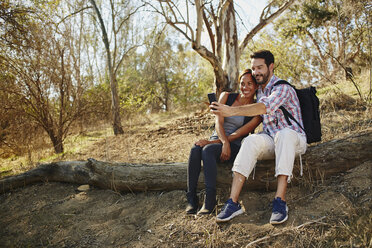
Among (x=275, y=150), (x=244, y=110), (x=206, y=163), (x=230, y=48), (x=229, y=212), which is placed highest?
(x=230, y=48)

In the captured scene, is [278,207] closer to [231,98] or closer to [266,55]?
[231,98]

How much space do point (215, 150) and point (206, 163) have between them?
190mm

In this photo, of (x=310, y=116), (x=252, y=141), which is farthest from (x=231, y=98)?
(x=310, y=116)

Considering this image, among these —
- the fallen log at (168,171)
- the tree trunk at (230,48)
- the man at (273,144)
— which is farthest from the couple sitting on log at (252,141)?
the tree trunk at (230,48)

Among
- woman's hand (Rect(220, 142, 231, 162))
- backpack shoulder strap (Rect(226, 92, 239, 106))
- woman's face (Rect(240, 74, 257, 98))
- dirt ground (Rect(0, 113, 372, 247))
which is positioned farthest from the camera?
backpack shoulder strap (Rect(226, 92, 239, 106))

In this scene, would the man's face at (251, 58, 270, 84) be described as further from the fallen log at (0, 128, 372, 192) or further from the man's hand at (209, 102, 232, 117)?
the fallen log at (0, 128, 372, 192)

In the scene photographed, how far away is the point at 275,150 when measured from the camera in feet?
9.39

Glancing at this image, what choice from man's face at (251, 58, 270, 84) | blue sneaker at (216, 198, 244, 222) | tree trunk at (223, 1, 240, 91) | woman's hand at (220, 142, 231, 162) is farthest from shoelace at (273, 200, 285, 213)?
tree trunk at (223, 1, 240, 91)

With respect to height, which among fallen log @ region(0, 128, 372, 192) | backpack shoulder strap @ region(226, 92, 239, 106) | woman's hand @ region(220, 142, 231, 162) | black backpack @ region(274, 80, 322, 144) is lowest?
fallen log @ region(0, 128, 372, 192)

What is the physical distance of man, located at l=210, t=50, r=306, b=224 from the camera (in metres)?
2.74

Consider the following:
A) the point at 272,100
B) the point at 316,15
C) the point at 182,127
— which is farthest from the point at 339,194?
the point at 316,15

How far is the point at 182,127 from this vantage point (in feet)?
27.0

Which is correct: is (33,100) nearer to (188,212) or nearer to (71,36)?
(71,36)

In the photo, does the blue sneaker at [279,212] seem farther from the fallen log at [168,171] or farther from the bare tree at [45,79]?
the bare tree at [45,79]
